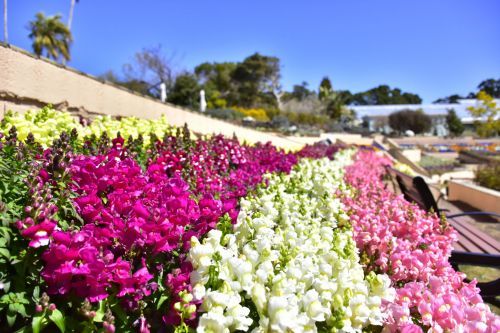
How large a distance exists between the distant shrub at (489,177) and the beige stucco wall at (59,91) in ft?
24.4

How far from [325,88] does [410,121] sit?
11.2 meters

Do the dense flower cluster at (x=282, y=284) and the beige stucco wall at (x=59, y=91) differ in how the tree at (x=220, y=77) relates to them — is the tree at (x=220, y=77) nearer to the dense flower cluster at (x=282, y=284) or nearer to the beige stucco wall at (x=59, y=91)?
the beige stucco wall at (x=59, y=91)

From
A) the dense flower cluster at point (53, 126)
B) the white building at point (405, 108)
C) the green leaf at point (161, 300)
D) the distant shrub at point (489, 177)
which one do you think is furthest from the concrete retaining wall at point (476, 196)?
the white building at point (405, 108)

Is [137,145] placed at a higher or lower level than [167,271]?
higher

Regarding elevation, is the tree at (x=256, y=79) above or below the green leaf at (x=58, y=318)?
above

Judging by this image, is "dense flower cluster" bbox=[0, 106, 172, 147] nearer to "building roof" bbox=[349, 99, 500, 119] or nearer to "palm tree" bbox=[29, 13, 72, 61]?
"palm tree" bbox=[29, 13, 72, 61]

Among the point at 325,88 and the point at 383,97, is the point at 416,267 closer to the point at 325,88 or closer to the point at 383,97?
the point at 325,88

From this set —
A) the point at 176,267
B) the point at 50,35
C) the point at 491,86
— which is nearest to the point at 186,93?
the point at 50,35

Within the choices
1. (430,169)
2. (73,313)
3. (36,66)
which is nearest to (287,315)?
(73,313)

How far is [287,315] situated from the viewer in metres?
1.29

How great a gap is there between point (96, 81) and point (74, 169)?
12.1 ft

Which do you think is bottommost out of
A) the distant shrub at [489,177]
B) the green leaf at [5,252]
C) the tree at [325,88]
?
the distant shrub at [489,177]

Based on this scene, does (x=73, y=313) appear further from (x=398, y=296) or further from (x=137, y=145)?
(x=137, y=145)

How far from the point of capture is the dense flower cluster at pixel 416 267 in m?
1.54
